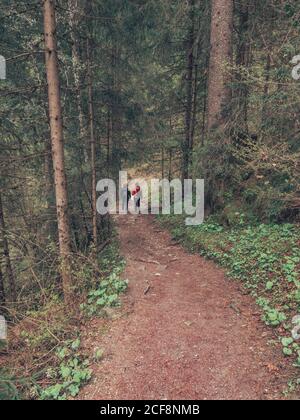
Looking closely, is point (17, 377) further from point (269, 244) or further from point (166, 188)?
point (166, 188)

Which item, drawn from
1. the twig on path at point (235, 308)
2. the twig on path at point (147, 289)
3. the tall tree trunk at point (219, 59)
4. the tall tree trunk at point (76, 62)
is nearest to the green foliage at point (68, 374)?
the twig on path at point (147, 289)

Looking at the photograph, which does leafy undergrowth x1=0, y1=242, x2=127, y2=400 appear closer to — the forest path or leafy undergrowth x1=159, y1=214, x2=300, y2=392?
the forest path

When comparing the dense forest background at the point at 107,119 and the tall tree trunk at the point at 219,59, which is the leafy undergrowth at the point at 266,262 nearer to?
the dense forest background at the point at 107,119

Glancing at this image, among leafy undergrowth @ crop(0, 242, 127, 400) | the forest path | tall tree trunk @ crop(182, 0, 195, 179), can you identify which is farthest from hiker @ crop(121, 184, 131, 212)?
leafy undergrowth @ crop(0, 242, 127, 400)

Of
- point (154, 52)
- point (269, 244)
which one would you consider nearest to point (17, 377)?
point (269, 244)

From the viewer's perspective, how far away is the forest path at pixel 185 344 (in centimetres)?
522

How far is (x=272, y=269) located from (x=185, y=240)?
4.81m

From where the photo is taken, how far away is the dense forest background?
308 inches

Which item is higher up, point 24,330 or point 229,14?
point 229,14

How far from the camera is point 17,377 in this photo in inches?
247

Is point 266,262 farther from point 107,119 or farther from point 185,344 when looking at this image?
point 107,119

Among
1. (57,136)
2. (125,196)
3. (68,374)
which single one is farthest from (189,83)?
(68,374)

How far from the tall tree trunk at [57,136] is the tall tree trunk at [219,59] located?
5649 millimetres

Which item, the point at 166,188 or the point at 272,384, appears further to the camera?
the point at 166,188
